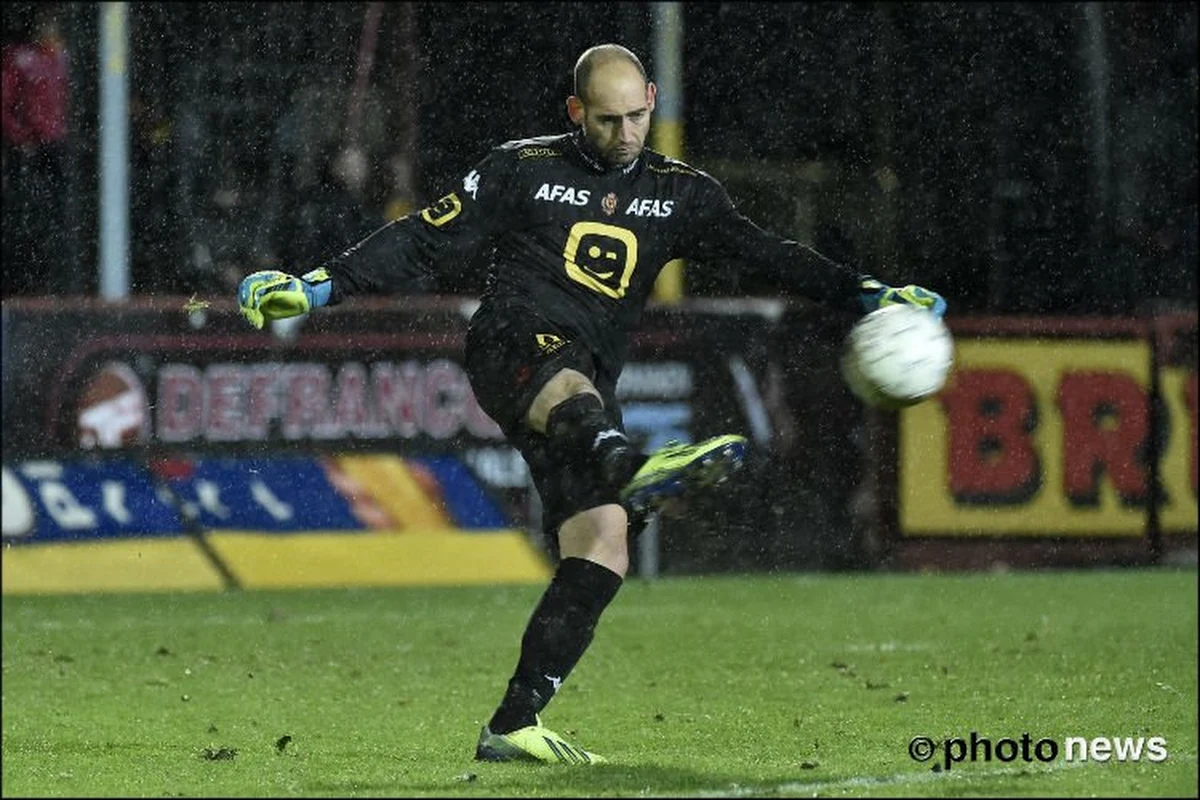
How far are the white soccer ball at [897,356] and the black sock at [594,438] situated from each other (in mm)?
721

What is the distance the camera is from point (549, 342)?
268 inches

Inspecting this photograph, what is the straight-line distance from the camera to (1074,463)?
43.4 feet

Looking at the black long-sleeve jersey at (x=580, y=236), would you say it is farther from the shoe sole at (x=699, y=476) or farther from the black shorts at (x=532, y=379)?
the shoe sole at (x=699, y=476)

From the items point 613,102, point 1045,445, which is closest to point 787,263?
point 613,102

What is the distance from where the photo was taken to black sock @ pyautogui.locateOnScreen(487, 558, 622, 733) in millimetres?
6594

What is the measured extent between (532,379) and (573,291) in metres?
0.34

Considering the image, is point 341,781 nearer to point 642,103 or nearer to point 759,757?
point 759,757

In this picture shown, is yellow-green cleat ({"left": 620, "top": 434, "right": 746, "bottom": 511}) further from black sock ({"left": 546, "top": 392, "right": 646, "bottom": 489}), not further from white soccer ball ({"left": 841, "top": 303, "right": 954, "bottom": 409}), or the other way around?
white soccer ball ({"left": 841, "top": 303, "right": 954, "bottom": 409})

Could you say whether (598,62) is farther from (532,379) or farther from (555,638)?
(555,638)

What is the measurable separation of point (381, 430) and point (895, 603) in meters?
2.58

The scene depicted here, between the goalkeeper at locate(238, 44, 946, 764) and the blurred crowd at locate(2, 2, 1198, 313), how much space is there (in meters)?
7.06

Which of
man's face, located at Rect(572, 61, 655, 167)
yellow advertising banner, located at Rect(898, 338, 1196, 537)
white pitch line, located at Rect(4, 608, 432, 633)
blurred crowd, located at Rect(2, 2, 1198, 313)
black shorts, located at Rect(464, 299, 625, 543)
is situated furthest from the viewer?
blurred crowd, located at Rect(2, 2, 1198, 313)

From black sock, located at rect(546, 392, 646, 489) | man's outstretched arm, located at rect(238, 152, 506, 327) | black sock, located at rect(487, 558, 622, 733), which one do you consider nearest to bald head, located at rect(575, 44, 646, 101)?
man's outstretched arm, located at rect(238, 152, 506, 327)

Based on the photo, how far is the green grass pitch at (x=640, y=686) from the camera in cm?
634
